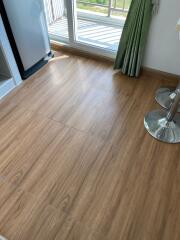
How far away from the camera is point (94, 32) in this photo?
277 centimetres

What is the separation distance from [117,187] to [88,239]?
363mm

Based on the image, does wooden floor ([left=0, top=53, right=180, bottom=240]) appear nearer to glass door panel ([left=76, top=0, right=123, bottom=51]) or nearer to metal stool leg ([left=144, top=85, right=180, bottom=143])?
metal stool leg ([left=144, top=85, right=180, bottom=143])

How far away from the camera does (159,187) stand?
132 centimetres

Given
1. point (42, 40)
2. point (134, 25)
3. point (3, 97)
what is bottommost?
point (3, 97)

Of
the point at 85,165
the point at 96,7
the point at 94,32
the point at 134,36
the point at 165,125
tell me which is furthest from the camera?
the point at 96,7

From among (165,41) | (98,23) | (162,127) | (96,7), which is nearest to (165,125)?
(162,127)

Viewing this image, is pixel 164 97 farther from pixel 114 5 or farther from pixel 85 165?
pixel 114 5

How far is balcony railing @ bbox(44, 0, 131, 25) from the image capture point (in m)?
2.80

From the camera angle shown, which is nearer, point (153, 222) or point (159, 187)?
point (153, 222)

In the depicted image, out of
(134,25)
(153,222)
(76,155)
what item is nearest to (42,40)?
(134,25)

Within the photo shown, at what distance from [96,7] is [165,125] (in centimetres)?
222

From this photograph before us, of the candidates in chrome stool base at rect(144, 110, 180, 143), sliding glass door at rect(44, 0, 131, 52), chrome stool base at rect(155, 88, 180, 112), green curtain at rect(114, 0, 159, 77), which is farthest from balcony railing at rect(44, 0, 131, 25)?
chrome stool base at rect(144, 110, 180, 143)

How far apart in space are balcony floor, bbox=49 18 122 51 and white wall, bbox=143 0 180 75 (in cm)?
52

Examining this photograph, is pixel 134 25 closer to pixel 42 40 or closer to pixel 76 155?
pixel 42 40
